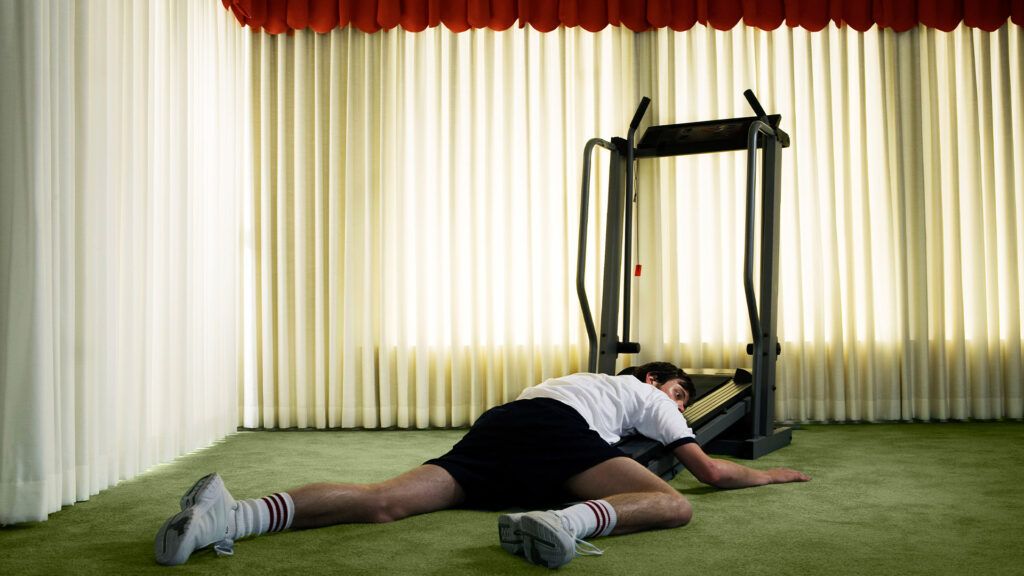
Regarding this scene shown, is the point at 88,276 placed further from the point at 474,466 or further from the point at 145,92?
the point at 474,466

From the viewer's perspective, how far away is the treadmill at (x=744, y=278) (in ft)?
13.2

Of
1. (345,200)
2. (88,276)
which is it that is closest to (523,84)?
(345,200)

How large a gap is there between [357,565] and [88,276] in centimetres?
164

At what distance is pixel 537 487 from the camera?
2.52m

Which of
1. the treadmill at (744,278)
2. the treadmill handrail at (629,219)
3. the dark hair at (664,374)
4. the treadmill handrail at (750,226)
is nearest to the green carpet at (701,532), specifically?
the treadmill at (744,278)

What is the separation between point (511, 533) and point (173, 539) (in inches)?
31.5

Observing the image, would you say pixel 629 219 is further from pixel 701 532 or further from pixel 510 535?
pixel 510 535

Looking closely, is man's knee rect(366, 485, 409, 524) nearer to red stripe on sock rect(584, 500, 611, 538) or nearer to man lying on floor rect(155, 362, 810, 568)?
man lying on floor rect(155, 362, 810, 568)

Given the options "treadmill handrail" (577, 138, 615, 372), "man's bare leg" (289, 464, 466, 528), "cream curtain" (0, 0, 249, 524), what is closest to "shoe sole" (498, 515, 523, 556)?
"man's bare leg" (289, 464, 466, 528)

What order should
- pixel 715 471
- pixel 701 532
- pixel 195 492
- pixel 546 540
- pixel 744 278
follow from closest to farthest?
pixel 546 540 → pixel 195 492 → pixel 701 532 → pixel 715 471 → pixel 744 278

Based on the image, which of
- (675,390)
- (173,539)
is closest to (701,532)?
(675,390)

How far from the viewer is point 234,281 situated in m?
4.91

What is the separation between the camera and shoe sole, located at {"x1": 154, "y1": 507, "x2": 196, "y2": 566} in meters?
2.11

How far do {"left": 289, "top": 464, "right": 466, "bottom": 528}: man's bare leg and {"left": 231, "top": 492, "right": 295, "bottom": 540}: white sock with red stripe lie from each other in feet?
0.09
